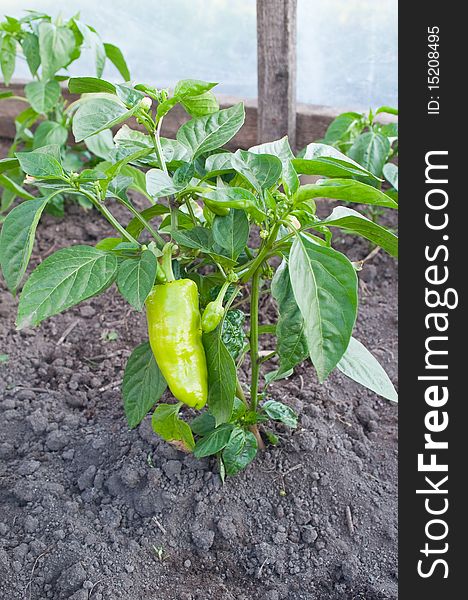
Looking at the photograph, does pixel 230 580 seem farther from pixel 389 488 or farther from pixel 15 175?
pixel 15 175

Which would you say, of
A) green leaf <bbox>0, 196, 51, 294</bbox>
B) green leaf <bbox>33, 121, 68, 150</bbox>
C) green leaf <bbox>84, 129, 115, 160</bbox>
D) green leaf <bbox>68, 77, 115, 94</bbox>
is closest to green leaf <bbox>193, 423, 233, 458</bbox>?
green leaf <bbox>0, 196, 51, 294</bbox>

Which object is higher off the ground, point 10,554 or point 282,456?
point 282,456

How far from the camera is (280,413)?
1.84 meters

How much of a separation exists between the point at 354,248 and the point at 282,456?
1.17 m

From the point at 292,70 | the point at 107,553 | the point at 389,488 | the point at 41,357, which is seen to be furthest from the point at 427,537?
the point at 292,70

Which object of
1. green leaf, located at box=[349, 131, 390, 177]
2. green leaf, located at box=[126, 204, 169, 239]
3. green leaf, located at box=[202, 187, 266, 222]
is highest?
green leaf, located at box=[349, 131, 390, 177]

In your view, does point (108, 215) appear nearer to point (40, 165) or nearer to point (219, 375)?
point (40, 165)

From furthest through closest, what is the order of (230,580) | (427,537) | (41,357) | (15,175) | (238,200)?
1. (15,175)
2. (41,357)
3. (230,580)
4. (427,537)
5. (238,200)

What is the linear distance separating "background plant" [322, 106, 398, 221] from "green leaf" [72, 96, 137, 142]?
3.62ft

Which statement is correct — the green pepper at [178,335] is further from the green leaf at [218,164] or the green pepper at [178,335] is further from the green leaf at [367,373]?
the green leaf at [367,373]

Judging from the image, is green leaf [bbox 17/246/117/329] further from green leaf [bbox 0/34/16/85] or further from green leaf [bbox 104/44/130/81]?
green leaf [bbox 0/34/16/85]

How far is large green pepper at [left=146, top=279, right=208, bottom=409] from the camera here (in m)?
1.50

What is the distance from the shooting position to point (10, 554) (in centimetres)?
174

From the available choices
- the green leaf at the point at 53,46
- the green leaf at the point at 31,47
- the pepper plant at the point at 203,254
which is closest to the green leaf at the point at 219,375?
the pepper plant at the point at 203,254
